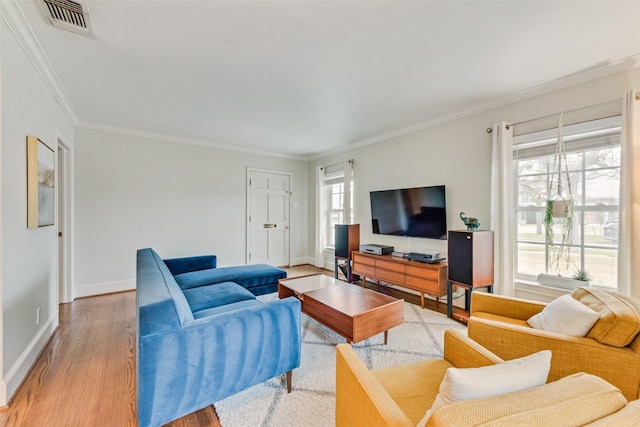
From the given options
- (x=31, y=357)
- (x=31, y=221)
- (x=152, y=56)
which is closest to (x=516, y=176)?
(x=152, y=56)

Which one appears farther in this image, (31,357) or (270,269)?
(270,269)

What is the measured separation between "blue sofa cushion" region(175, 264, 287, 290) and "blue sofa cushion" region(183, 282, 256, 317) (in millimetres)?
264

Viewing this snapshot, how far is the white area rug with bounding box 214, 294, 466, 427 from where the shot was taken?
1.59 m

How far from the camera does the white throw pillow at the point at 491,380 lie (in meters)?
0.79

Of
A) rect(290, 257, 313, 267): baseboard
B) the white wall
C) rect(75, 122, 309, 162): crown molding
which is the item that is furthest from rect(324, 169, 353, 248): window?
rect(75, 122, 309, 162): crown molding

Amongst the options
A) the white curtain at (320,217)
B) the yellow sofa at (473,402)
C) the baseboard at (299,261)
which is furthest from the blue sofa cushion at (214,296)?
the baseboard at (299,261)

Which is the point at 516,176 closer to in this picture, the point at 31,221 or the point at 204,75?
the point at 204,75

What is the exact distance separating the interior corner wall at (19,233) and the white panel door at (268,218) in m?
3.05

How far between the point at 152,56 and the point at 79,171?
8.72 ft

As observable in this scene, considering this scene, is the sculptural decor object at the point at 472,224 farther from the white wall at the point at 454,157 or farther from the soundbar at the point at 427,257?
the soundbar at the point at 427,257

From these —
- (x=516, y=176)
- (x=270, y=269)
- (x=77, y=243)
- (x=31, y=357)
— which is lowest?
(x=31, y=357)

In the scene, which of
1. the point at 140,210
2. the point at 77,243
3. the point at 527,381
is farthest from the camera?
the point at 140,210

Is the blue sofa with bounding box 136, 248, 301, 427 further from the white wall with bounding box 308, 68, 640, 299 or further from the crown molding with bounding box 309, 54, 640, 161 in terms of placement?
the crown molding with bounding box 309, 54, 640, 161

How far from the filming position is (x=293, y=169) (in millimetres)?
5922
